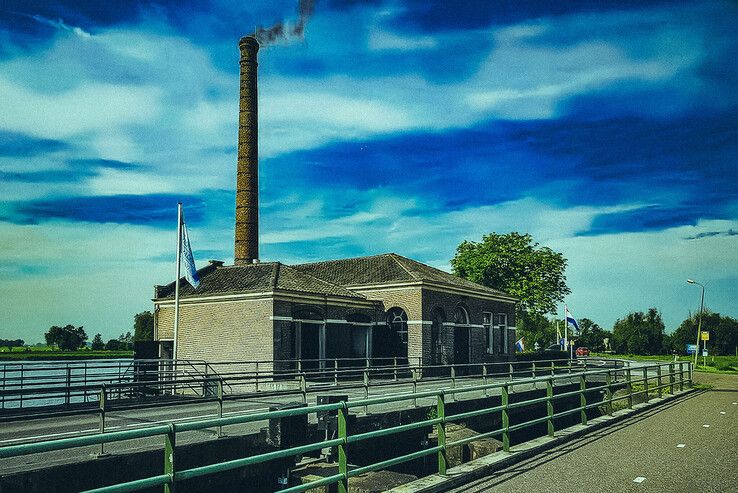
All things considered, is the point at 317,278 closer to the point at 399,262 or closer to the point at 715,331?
the point at 399,262

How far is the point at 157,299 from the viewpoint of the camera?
3766cm

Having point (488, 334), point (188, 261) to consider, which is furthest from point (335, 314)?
point (488, 334)

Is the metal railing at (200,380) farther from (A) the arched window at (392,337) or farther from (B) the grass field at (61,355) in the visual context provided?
(B) the grass field at (61,355)

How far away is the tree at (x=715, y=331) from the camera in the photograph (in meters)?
113

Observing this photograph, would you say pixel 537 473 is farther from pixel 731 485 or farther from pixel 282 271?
pixel 282 271

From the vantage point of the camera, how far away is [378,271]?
41.2 metres

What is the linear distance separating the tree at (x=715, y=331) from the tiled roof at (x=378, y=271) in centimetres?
8258

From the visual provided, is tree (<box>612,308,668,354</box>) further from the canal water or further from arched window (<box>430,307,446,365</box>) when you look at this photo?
the canal water

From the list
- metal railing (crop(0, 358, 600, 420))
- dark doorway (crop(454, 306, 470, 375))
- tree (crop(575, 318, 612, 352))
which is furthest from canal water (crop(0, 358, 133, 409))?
tree (crop(575, 318, 612, 352))

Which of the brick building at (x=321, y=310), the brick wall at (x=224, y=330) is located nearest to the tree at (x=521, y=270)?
the brick building at (x=321, y=310)

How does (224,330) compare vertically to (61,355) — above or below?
above

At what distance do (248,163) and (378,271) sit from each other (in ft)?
41.5

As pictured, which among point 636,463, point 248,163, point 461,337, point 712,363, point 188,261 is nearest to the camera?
point 636,463

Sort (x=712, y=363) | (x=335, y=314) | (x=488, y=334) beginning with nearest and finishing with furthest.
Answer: (x=335, y=314) < (x=488, y=334) < (x=712, y=363)
